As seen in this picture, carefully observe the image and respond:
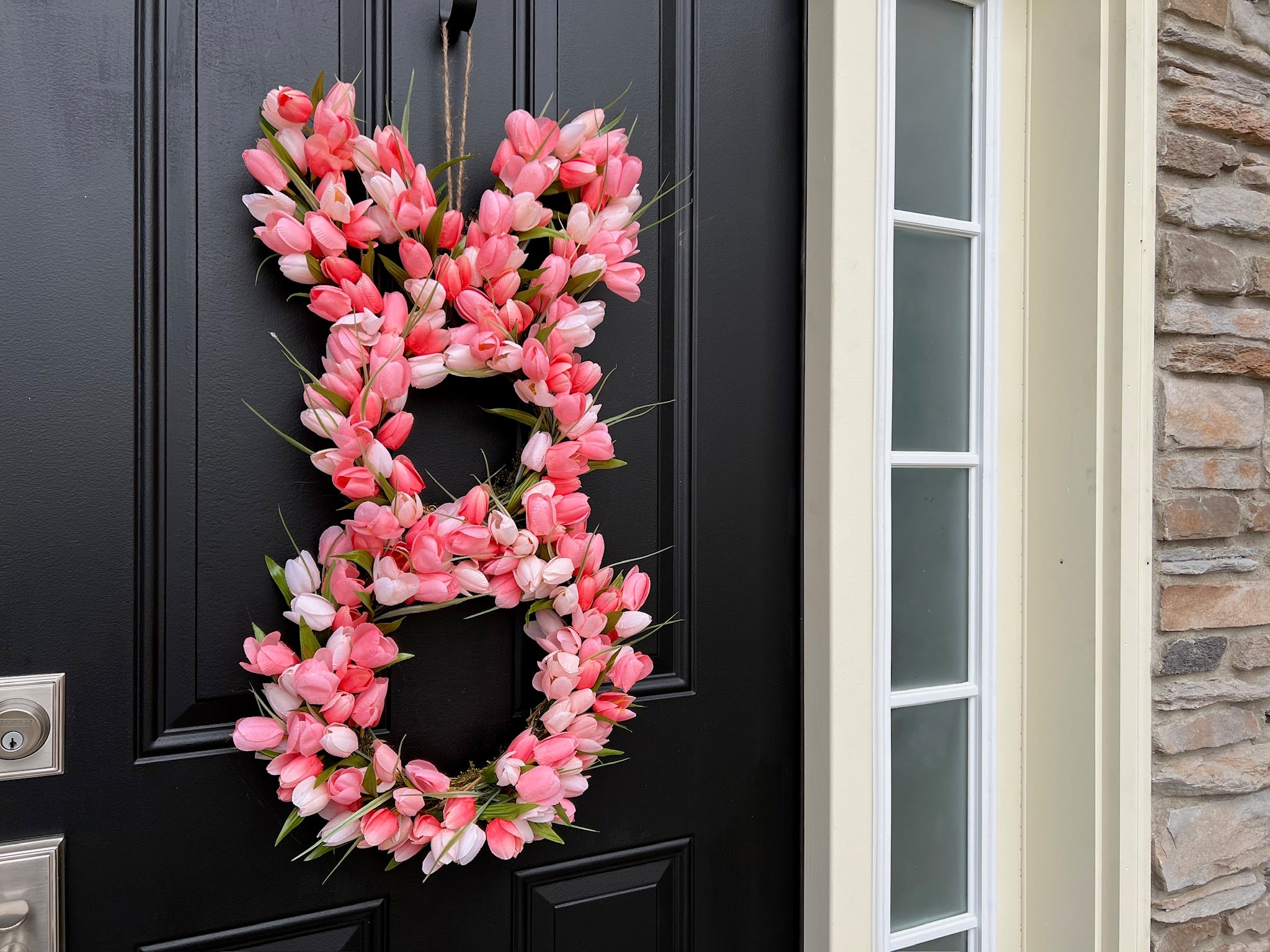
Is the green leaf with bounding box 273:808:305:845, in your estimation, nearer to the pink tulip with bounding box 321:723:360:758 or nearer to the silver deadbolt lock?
the pink tulip with bounding box 321:723:360:758

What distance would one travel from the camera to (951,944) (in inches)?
42.4

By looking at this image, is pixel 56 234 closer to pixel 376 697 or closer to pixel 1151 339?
pixel 376 697

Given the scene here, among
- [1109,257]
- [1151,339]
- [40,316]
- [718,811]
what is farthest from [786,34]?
[718,811]

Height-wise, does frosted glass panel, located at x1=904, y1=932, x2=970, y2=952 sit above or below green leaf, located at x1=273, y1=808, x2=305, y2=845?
below

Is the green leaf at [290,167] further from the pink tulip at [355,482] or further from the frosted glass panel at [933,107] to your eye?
the frosted glass panel at [933,107]

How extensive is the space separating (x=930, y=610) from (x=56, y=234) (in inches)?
43.1

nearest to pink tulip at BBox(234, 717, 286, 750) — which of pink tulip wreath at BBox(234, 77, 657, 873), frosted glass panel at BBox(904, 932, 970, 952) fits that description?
pink tulip wreath at BBox(234, 77, 657, 873)

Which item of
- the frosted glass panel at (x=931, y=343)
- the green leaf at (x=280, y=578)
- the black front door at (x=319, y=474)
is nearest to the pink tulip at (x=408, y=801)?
the black front door at (x=319, y=474)

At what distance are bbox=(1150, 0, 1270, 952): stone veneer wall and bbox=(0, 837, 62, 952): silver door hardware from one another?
130 cm

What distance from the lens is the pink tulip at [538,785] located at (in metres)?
0.74

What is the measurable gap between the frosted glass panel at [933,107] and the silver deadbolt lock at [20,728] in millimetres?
1131

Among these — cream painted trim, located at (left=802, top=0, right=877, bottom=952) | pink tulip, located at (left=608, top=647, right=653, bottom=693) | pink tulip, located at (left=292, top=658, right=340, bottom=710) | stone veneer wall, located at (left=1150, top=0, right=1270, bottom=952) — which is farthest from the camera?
stone veneer wall, located at (left=1150, top=0, right=1270, bottom=952)

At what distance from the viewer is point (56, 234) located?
0.71 meters

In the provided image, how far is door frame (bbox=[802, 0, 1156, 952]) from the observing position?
37.4 inches
